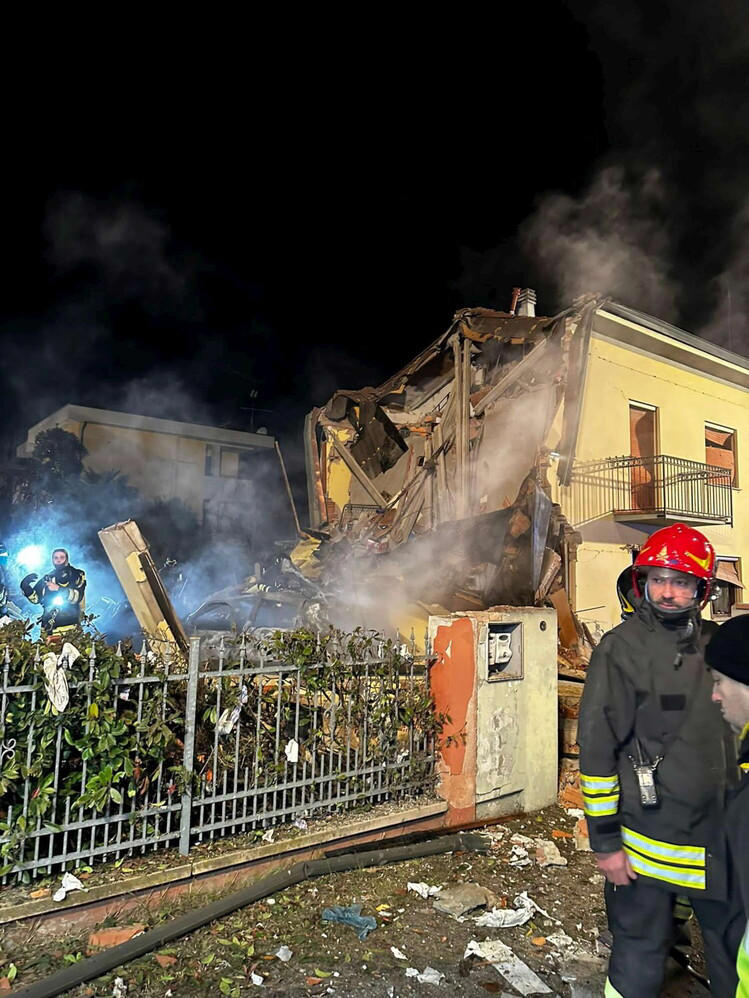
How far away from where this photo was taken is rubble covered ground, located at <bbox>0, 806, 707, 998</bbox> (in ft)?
9.46

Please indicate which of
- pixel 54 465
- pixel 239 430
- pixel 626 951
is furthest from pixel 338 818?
pixel 239 430

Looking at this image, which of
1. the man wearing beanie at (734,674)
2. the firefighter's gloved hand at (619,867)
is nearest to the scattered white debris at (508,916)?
the firefighter's gloved hand at (619,867)

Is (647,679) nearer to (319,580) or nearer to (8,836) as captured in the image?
(8,836)

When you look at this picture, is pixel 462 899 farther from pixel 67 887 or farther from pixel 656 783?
pixel 67 887

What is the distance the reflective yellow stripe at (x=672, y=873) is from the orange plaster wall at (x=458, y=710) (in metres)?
2.44

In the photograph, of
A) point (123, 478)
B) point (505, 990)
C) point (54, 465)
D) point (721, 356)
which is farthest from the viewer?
point (123, 478)

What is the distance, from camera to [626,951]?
2.33m

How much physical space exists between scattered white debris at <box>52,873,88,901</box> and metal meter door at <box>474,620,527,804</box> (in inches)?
106

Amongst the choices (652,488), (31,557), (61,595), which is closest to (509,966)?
(61,595)

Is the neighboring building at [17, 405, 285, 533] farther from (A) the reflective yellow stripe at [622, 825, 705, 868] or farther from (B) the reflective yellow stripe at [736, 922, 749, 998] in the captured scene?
(B) the reflective yellow stripe at [736, 922, 749, 998]

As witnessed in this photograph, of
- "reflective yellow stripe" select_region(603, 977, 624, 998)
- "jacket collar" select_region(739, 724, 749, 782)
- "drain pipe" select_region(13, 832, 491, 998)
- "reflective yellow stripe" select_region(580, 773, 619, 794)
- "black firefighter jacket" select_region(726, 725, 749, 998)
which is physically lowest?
"drain pipe" select_region(13, 832, 491, 998)

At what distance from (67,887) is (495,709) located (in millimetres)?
2963

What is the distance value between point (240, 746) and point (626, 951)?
2.48m

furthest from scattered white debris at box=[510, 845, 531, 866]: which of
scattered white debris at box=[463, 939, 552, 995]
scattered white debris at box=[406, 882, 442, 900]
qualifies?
scattered white debris at box=[463, 939, 552, 995]
